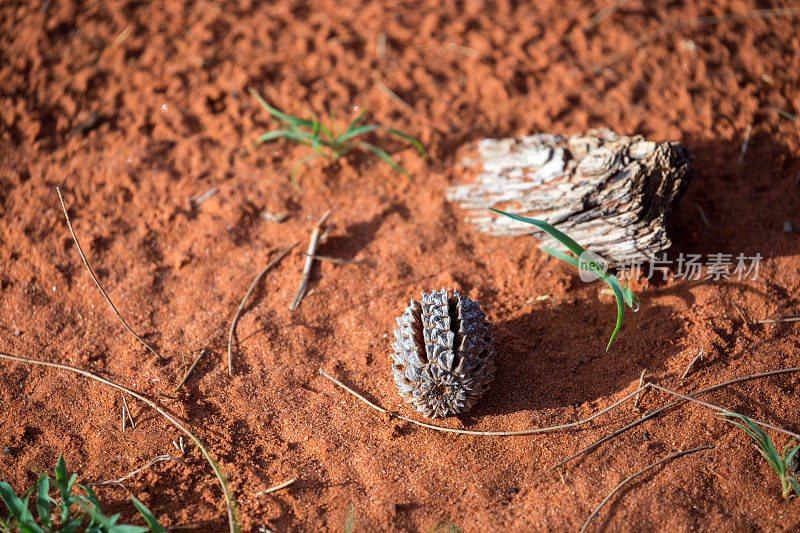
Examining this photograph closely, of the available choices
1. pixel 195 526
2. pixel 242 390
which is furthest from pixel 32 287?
pixel 195 526

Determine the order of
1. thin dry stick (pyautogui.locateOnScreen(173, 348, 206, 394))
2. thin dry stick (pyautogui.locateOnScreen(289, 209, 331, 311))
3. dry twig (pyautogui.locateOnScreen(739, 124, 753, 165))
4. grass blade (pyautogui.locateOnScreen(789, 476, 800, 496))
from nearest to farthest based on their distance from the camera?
1. grass blade (pyautogui.locateOnScreen(789, 476, 800, 496))
2. thin dry stick (pyautogui.locateOnScreen(173, 348, 206, 394))
3. thin dry stick (pyautogui.locateOnScreen(289, 209, 331, 311))
4. dry twig (pyautogui.locateOnScreen(739, 124, 753, 165))

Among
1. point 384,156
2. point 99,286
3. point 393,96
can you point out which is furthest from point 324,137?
point 99,286

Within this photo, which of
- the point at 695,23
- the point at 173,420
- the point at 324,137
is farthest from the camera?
the point at 695,23

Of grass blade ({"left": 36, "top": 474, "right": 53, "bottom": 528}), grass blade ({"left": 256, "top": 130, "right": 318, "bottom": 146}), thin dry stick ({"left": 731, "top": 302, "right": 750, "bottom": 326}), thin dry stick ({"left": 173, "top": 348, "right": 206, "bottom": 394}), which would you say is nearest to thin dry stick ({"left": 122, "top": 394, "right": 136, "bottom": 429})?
thin dry stick ({"left": 173, "top": 348, "right": 206, "bottom": 394})

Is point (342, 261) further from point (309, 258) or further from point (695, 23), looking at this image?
point (695, 23)

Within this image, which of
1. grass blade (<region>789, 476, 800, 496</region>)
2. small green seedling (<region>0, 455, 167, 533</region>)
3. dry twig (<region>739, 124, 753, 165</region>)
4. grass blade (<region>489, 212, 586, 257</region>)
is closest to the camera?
small green seedling (<region>0, 455, 167, 533</region>)

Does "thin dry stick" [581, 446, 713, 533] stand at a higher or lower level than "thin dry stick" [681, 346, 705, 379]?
lower

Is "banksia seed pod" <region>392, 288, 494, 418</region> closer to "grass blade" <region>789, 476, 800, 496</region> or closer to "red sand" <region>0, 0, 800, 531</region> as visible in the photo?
Result: "red sand" <region>0, 0, 800, 531</region>
